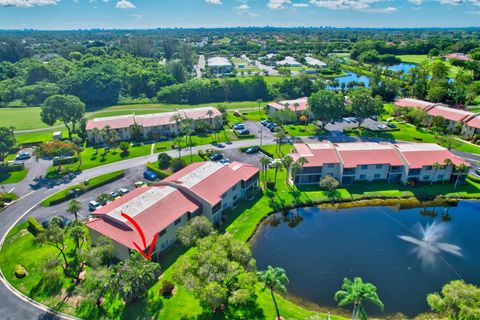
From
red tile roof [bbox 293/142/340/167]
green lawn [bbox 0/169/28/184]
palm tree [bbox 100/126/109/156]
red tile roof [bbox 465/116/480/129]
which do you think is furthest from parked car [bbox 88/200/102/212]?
red tile roof [bbox 465/116/480/129]

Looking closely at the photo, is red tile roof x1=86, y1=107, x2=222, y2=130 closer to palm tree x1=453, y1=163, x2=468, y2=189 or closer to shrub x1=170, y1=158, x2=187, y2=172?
shrub x1=170, y1=158, x2=187, y2=172

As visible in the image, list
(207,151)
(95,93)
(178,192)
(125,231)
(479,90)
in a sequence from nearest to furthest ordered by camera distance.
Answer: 1. (125,231)
2. (178,192)
3. (207,151)
4. (479,90)
5. (95,93)

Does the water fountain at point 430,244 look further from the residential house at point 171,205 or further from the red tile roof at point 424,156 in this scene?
the residential house at point 171,205

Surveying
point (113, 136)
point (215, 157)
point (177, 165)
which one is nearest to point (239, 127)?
point (215, 157)

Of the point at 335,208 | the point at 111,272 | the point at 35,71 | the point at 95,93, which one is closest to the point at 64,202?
the point at 111,272

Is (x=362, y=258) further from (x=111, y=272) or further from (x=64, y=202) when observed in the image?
(x=64, y=202)

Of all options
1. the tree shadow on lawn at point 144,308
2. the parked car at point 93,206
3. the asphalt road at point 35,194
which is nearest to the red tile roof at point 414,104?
the asphalt road at point 35,194

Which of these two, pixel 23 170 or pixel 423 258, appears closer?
pixel 423 258
